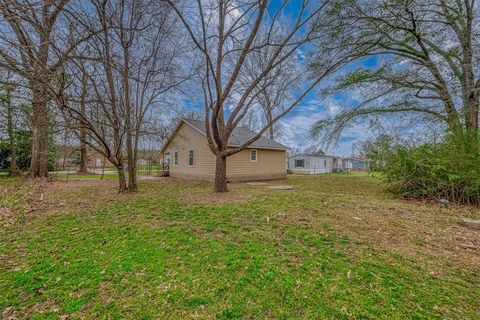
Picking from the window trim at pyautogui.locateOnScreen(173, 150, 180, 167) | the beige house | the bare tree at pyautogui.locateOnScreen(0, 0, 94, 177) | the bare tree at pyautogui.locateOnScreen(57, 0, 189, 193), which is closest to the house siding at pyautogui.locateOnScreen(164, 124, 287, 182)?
the beige house

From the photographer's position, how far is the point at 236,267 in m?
2.69

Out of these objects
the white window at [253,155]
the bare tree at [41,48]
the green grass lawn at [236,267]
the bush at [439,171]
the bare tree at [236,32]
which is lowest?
the green grass lawn at [236,267]

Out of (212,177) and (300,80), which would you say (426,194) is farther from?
(212,177)

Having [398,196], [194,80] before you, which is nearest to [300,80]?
[194,80]

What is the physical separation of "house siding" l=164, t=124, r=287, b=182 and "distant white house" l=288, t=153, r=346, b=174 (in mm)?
11321

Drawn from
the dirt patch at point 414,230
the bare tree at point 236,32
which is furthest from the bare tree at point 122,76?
the dirt patch at point 414,230

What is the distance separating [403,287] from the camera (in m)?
2.30

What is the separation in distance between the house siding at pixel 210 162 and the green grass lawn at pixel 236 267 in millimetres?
7980

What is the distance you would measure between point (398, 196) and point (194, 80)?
30.6 feet

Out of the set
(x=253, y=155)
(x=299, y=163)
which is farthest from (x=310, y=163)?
(x=253, y=155)

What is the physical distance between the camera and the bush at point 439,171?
646 centimetres

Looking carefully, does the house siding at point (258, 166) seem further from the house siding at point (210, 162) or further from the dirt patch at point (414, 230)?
the dirt patch at point (414, 230)

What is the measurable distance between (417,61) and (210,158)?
10839mm

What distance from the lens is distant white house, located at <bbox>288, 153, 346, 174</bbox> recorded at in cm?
2611
